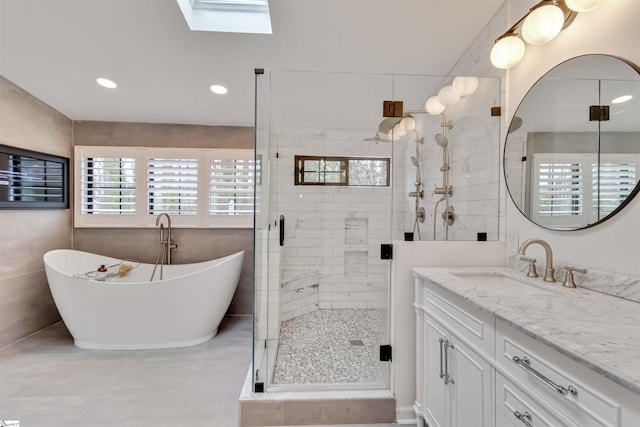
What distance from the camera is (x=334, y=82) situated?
2.10 metres

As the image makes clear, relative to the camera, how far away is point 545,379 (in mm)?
782

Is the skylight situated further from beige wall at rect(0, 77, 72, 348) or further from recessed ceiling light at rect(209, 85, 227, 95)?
beige wall at rect(0, 77, 72, 348)

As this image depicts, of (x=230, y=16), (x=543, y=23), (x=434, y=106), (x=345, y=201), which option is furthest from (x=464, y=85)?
(x=230, y=16)

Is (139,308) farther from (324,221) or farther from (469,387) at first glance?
(469,387)

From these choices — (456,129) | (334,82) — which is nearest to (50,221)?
(334,82)

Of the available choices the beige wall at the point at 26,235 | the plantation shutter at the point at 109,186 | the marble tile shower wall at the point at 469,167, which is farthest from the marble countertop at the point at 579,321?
the beige wall at the point at 26,235

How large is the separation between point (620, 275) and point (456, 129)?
1254 millimetres

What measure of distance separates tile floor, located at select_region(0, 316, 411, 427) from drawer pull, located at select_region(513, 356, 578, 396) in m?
1.18

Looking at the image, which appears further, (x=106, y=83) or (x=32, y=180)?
(x=32, y=180)

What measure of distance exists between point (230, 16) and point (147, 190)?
2.25 m

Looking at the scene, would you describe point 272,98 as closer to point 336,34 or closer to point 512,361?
point 336,34

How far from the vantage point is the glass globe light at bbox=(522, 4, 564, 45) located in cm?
123

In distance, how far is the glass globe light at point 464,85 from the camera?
1880mm

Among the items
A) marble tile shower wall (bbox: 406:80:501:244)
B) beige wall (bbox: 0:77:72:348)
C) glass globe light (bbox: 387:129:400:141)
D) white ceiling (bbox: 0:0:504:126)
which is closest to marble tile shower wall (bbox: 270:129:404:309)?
glass globe light (bbox: 387:129:400:141)
